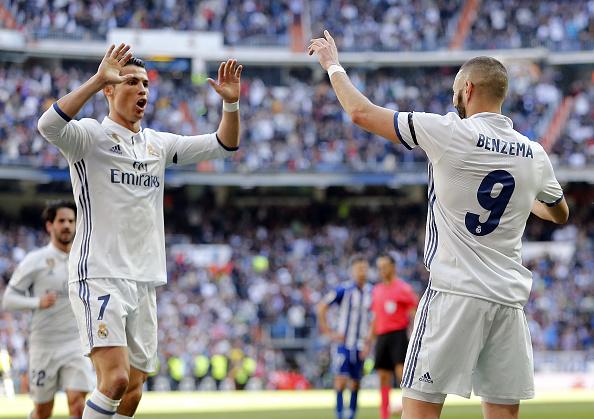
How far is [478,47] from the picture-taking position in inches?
1455

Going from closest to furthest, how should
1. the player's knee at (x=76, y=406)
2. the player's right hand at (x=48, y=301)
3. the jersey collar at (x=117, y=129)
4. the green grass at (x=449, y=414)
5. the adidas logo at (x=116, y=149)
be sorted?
the adidas logo at (x=116, y=149) → the jersey collar at (x=117, y=129) → the player's right hand at (x=48, y=301) → the player's knee at (x=76, y=406) → the green grass at (x=449, y=414)

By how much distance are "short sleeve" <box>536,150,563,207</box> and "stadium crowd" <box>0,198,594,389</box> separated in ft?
63.1

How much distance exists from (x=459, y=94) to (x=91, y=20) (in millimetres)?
31991

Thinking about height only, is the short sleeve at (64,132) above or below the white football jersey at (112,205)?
above

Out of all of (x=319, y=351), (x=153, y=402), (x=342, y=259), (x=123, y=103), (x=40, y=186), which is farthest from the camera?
(x=40, y=186)

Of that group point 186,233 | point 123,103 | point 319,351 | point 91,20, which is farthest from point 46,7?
point 123,103

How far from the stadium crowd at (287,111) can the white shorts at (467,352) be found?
27210 mm

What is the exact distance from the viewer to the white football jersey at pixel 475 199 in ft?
18.0

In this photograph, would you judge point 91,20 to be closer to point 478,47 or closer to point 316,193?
point 316,193

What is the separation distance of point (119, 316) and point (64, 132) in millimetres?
1190

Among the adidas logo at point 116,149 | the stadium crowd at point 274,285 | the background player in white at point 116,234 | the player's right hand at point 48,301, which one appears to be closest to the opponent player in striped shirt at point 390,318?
the player's right hand at point 48,301

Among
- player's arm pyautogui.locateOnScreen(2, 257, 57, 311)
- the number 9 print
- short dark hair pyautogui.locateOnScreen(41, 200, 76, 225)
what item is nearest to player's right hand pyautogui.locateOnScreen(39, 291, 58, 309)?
player's arm pyautogui.locateOnScreen(2, 257, 57, 311)

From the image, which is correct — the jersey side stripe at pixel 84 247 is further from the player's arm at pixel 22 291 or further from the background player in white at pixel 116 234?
the player's arm at pixel 22 291

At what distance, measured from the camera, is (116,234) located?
679 cm
